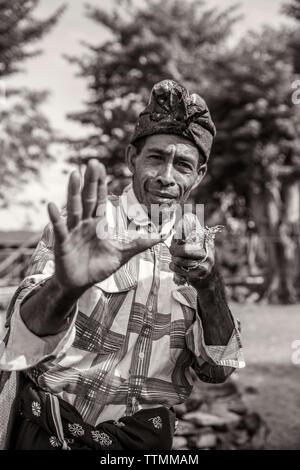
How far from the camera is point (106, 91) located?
22.7 m

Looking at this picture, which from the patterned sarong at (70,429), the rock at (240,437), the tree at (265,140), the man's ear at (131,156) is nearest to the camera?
the patterned sarong at (70,429)

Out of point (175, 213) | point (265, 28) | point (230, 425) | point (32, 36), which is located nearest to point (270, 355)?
point (230, 425)

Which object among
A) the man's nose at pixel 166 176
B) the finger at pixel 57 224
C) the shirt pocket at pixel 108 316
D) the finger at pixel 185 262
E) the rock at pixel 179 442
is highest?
the man's nose at pixel 166 176

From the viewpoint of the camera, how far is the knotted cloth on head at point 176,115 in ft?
7.01

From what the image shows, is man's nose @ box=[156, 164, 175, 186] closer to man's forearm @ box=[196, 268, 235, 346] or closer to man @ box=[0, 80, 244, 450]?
man @ box=[0, 80, 244, 450]

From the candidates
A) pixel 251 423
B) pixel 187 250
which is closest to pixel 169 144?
pixel 187 250

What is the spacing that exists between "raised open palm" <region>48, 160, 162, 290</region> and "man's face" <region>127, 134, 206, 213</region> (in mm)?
505

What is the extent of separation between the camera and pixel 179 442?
485 centimetres

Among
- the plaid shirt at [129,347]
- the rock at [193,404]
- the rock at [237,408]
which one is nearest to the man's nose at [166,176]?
the plaid shirt at [129,347]

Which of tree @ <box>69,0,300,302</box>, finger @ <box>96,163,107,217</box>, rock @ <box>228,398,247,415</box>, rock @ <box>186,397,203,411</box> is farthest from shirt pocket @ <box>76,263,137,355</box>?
tree @ <box>69,0,300,302</box>

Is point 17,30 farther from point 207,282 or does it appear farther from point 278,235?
point 207,282

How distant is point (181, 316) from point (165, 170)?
0.58 metres

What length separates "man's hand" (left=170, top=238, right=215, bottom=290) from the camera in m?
1.75

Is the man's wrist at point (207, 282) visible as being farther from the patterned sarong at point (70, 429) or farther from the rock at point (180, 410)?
the rock at point (180, 410)
